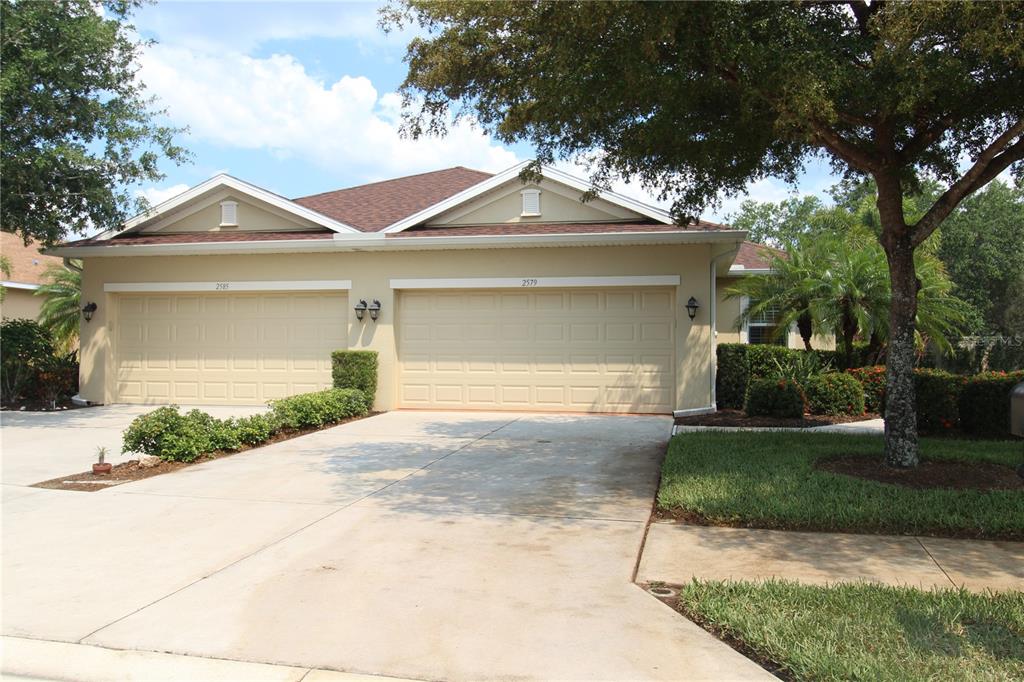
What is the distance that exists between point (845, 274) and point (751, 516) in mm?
10053

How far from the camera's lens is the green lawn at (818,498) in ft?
19.5

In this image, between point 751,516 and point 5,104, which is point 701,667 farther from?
point 5,104

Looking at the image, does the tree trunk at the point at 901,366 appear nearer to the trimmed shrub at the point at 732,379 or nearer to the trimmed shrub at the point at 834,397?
the trimmed shrub at the point at 834,397

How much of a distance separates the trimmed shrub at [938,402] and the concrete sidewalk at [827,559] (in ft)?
18.2

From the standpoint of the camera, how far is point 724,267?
1625 cm

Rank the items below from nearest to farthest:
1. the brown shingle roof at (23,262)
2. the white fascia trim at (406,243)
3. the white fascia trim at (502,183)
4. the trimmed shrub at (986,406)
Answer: the trimmed shrub at (986,406)
the white fascia trim at (406,243)
the white fascia trim at (502,183)
the brown shingle roof at (23,262)

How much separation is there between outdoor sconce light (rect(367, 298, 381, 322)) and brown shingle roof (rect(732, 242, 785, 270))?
7.92m

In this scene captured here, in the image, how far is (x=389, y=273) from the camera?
14656 mm

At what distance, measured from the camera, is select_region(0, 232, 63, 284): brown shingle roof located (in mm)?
22562

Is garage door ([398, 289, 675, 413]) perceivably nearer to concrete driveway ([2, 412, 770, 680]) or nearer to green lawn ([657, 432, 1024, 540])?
concrete driveway ([2, 412, 770, 680])

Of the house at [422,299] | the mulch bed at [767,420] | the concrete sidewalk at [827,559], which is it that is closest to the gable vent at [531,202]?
the house at [422,299]

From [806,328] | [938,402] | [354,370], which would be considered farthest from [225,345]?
[938,402]

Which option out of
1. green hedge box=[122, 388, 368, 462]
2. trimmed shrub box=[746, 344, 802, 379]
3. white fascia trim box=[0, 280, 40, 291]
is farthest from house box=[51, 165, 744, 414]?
white fascia trim box=[0, 280, 40, 291]

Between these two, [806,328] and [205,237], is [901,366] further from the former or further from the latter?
[205,237]
